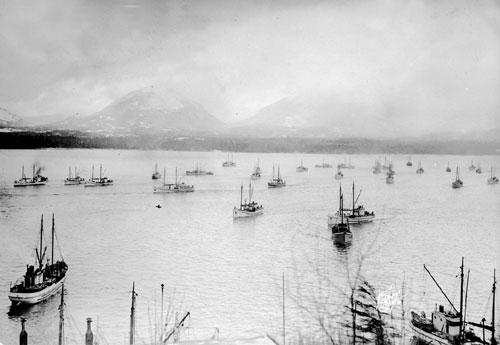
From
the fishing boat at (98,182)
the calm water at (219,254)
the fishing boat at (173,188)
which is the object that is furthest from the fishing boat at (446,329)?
the fishing boat at (173,188)

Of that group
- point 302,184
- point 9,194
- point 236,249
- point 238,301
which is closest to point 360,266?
point 236,249

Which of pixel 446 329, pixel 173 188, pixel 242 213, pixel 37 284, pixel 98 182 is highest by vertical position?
pixel 98 182

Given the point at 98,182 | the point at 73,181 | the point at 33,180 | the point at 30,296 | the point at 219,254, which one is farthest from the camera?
the point at 98,182

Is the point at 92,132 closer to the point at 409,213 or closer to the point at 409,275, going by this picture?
the point at 409,275

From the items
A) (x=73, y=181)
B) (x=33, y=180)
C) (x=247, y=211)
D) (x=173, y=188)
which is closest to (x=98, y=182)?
(x=73, y=181)

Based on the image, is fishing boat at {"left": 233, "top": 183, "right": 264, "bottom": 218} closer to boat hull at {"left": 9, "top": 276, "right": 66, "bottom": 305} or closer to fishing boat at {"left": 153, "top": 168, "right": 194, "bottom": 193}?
Answer: fishing boat at {"left": 153, "top": 168, "right": 194, "bottom": 193}

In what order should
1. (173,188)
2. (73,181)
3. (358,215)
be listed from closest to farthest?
(358,215)
(73,181)
(173,188)

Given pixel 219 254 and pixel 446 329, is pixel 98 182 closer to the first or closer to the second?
pixel 219 254

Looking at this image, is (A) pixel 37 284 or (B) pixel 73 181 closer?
(A) pixel 37 284
